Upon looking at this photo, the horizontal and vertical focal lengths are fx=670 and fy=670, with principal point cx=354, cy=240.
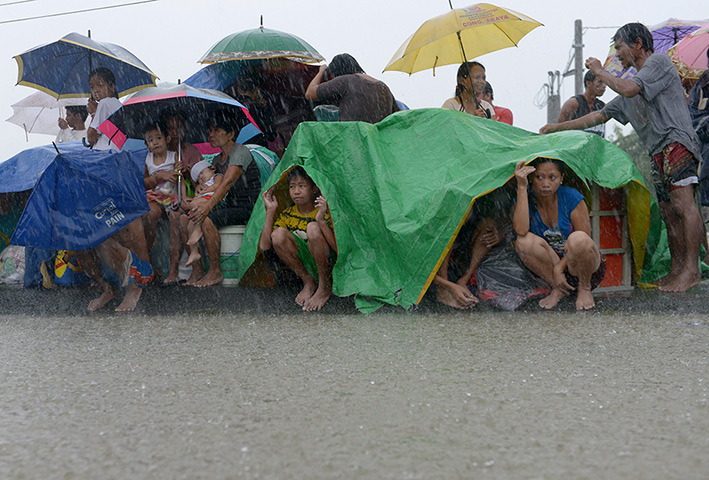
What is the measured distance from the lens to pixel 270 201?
15.9ft

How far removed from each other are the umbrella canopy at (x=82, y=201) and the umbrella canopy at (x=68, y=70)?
2153 mm

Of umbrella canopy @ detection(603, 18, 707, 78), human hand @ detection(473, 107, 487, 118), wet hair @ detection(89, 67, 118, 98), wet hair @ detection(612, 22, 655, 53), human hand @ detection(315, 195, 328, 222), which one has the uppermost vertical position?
umbrella canopy @ detection(603, 18, 707, 78)

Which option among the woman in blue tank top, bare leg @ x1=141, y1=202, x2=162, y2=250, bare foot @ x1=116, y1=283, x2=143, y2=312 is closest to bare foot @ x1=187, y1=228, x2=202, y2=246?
bare leg @ x1=141, y1=202, x2=162, y2=250

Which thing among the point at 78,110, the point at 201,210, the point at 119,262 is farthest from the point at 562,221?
the point at 78,110

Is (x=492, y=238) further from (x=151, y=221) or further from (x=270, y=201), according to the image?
(x=151, y=221)

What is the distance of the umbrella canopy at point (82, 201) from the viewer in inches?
171

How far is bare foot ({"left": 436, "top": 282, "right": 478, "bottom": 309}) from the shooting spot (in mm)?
4363

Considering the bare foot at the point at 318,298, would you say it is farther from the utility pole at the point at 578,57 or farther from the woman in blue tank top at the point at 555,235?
the utility pole at the point at 578,57

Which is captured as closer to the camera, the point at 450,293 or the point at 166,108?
the point at 450,293

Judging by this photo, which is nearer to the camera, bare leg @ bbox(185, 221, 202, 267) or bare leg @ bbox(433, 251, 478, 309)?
bare leg @ bbox(433, 251, 478, 309)

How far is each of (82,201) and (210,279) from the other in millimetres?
1221

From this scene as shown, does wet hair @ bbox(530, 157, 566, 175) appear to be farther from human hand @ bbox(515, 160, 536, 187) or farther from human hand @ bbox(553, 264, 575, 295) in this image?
human hand @ bbox(553, 264, 575, 295)

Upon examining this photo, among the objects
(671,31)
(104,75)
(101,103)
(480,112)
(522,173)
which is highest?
(671,31)

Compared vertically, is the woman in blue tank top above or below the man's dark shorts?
below
